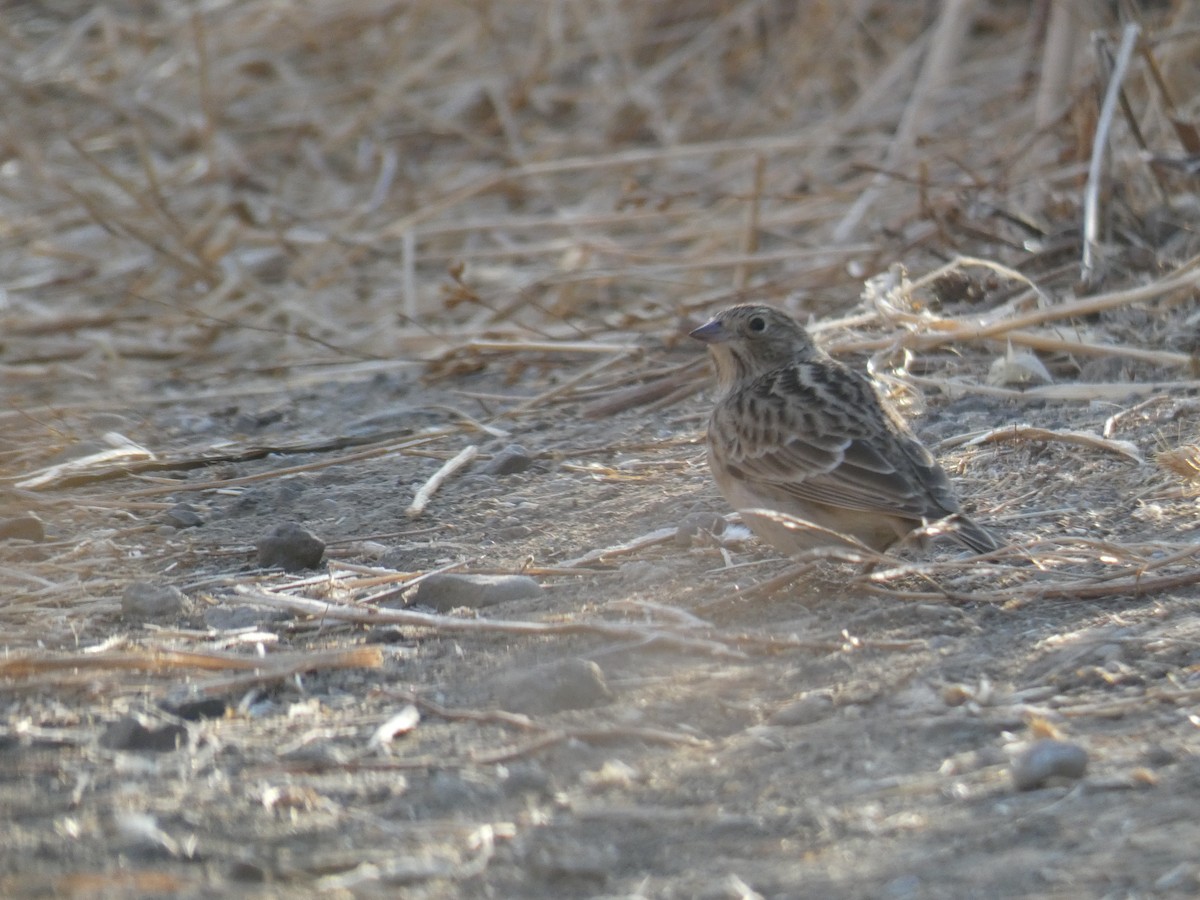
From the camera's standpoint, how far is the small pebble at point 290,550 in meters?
4.48

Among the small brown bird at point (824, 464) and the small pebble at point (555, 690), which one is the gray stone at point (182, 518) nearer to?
the small brown bird at point (824, 464)

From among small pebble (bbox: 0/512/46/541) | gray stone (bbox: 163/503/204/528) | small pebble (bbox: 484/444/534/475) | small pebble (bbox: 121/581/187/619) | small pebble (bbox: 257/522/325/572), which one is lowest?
gray stone (bbox: 163/503/204/528)

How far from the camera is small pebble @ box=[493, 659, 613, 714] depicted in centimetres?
330

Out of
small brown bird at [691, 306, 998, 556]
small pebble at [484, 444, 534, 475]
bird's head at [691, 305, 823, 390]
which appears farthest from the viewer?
small pebble at [484, 444, 534, 475]

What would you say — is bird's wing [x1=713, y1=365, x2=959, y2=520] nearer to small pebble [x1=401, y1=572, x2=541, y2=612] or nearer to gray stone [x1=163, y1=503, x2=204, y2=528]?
small pebble [x1=401, y1=572, x2=541, y2=612]

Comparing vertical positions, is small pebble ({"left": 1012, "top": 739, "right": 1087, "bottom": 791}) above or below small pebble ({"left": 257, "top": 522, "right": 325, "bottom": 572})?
above

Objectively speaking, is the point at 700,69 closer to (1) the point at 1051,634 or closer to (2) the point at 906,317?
Result: (2) the point at 906,317

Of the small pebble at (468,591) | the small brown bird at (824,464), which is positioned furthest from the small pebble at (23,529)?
the small brown bird at (824,464)

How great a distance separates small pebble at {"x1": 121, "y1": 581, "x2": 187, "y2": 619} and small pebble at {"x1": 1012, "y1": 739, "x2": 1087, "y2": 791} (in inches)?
82.2

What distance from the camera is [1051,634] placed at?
3.64 meters

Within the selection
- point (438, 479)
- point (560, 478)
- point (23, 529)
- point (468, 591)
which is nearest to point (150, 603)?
point (468, 591)

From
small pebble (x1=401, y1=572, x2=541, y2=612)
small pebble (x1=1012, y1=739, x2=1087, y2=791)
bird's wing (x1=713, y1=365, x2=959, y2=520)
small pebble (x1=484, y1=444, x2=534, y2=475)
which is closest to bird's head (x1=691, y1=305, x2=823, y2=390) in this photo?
bird's wing (x1=713, y1=365, x2=959, y2=520)

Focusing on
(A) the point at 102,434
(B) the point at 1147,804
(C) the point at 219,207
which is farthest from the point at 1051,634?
(C) the point at 219,207

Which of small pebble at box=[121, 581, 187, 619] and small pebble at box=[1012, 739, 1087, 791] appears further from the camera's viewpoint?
small pebble at box=[121, 581, 187, 619]
